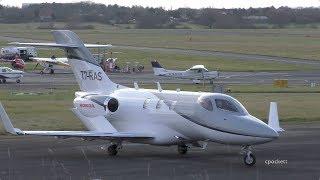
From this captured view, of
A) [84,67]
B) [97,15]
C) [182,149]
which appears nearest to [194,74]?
[84,67]

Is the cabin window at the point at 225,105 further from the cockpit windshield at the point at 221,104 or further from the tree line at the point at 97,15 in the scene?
the tree line at the point at 97,15

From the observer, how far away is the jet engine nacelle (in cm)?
3131

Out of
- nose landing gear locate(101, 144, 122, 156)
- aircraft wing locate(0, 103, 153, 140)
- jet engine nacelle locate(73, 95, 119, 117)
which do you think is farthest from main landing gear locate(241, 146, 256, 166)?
jet engine nacelle locate(73, 95, 119, 117)

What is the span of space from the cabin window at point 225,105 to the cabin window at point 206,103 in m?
0.23

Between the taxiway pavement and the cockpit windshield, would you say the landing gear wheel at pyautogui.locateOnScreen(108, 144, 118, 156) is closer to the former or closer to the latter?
the taxiway pavement

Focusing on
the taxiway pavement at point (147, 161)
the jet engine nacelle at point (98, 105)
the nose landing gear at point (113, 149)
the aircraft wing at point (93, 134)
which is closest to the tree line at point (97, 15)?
the taxiway pavement at point (147, 161)

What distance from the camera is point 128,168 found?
26.9 m

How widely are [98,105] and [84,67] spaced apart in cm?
237

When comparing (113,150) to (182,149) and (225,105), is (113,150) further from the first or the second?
(225,105)

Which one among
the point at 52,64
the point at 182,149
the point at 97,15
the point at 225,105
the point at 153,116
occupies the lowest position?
the point at 97,15

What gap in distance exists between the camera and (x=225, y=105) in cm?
2900

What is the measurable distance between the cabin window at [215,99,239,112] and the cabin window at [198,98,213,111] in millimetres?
226

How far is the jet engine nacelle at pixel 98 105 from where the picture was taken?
103ft

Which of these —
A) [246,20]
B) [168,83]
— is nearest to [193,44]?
[246,20]
